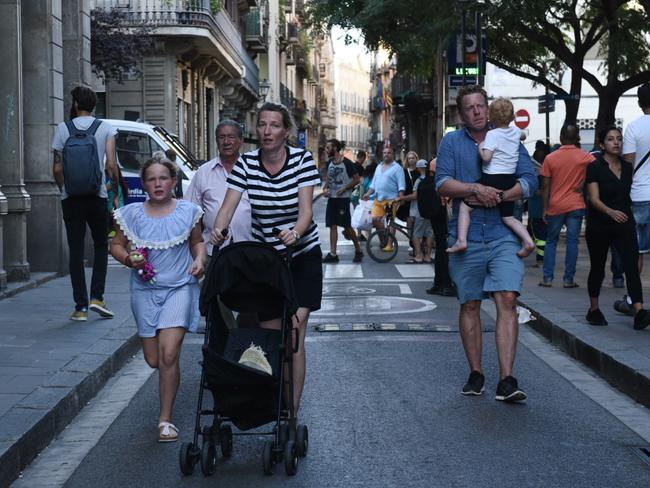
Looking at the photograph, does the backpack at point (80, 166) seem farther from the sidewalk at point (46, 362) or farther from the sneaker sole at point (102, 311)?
the sidewalk at point (46, 362)

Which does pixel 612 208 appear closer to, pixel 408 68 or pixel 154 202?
pixel 154 202

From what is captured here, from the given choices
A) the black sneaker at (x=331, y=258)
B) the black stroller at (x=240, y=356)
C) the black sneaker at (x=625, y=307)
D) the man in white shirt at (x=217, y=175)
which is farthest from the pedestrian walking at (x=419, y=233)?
the black stroller at (x=240, y=356)

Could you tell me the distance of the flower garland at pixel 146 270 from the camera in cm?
653

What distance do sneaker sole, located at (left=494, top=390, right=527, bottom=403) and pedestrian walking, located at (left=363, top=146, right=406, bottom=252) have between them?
472 inches

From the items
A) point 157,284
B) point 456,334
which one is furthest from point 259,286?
point 456,334

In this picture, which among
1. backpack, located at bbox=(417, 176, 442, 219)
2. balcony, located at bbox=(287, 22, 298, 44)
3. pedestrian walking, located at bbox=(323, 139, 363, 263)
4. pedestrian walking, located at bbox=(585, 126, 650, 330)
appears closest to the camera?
pedestrian walking, located at bbox=(585, 126, 650, 330)

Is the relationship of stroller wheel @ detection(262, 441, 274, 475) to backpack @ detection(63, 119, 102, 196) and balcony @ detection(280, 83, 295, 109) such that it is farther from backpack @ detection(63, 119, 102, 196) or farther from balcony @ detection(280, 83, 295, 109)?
balcony @ detection(280, 83, 295, 109)

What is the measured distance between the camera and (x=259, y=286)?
19.8 feet

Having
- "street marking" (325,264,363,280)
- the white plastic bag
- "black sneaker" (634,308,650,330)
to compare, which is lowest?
"street marking" (325,264,363,280)

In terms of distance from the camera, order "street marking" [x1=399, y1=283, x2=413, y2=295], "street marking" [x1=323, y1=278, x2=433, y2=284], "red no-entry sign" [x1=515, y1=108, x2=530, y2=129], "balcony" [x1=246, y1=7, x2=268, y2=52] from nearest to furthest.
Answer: "street marking" [x1=399, y1=283, x2=413, y2=295] → "street marking" [x1=323, y1=278, x2=433, y2=284] → "red no-entry sign" [x1=515, y1=108, x2=530, y2=129] → "balcony" [x1=246, y1=7, x2=268, y2=52]

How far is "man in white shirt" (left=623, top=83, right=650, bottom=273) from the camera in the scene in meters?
10.3

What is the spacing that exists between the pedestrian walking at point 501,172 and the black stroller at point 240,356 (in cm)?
198

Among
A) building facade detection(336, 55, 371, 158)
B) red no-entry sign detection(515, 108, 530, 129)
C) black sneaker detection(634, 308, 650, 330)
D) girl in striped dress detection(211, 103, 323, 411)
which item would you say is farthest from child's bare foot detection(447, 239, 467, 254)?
building facade detection(336, 55, 371, 158)

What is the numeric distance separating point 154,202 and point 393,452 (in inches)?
70.3
